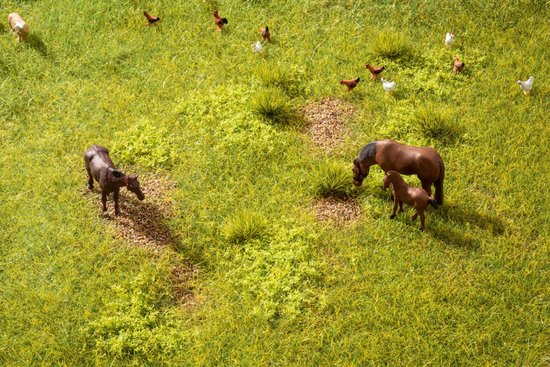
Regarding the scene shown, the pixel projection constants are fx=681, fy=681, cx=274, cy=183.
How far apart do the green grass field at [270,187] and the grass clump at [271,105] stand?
0.03 meters

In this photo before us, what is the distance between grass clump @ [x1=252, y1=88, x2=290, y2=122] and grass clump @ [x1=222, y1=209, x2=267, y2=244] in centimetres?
179

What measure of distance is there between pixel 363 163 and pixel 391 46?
2.66 metres

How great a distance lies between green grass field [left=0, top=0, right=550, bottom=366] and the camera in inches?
255

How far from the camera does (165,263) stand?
280 inches

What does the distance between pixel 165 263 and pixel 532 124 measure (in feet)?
15.7

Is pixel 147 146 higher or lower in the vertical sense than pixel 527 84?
lower

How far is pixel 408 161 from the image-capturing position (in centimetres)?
706

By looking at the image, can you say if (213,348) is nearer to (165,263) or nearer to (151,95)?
(165,263)

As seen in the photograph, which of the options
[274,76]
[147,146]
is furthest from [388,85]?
[147,146]

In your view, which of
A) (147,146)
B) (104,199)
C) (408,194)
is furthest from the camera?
(147,146)

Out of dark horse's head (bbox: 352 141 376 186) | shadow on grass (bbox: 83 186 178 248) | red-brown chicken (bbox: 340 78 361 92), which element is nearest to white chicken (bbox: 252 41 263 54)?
red-brown chicken (bbox: 340 78 361 92)

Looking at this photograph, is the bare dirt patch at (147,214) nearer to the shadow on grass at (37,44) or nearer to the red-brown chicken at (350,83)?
the red-brown chicken at (350,83)

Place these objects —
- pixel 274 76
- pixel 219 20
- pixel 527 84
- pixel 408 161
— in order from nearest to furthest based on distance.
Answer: pixel 408 161 → pixel 527 84 → pixel 274 76 → pixel 219 20

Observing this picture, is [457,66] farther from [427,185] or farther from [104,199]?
[104,199]
